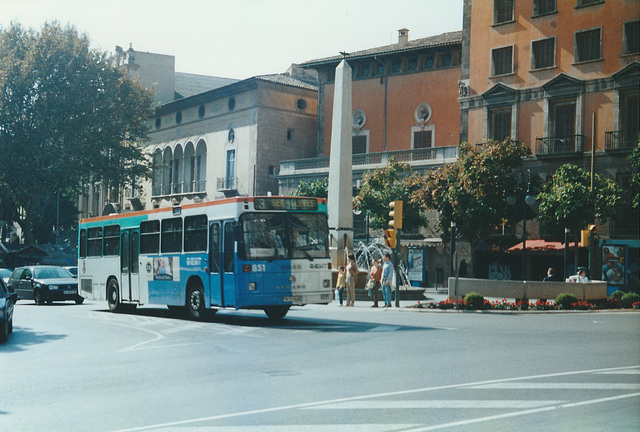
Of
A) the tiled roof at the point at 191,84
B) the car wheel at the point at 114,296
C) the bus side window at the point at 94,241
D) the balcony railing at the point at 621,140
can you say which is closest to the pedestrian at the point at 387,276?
the car wheel at the point at 114,296

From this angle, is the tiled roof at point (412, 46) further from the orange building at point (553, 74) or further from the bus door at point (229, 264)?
the bus door at point (229, 264)

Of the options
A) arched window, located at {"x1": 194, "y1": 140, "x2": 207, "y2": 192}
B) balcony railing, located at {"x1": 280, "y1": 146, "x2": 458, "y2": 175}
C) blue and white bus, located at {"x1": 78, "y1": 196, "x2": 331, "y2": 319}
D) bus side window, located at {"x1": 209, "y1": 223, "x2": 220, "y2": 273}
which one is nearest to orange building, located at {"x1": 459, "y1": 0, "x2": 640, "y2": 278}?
balcony railing, located at {"x1": 280, "y1": 146, "x2": 458, "y2": 175}

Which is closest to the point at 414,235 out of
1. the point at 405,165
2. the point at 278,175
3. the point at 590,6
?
the point at 405,165

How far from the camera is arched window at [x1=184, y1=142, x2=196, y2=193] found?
66137mm

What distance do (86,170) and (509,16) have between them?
2816 centimetres

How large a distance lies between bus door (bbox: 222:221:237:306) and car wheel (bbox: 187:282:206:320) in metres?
1.36

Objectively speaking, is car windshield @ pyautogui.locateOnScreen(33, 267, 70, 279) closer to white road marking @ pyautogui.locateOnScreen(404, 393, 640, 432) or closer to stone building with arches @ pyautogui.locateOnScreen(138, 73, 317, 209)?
white road marking @ pyautogui.locateOnScreen(404, 393, 640, 432)

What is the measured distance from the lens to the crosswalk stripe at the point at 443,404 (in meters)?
8.80

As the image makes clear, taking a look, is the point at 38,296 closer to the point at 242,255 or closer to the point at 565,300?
the point at 242,255

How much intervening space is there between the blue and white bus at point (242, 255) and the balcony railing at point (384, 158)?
26.6 m

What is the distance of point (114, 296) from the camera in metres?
25.2

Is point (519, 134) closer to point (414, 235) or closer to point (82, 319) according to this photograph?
point (414, 235)

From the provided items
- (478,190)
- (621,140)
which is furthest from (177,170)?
(621,140)

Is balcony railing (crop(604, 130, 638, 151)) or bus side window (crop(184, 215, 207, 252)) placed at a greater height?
balcony railing (crop(604, 130, 638, 151))
